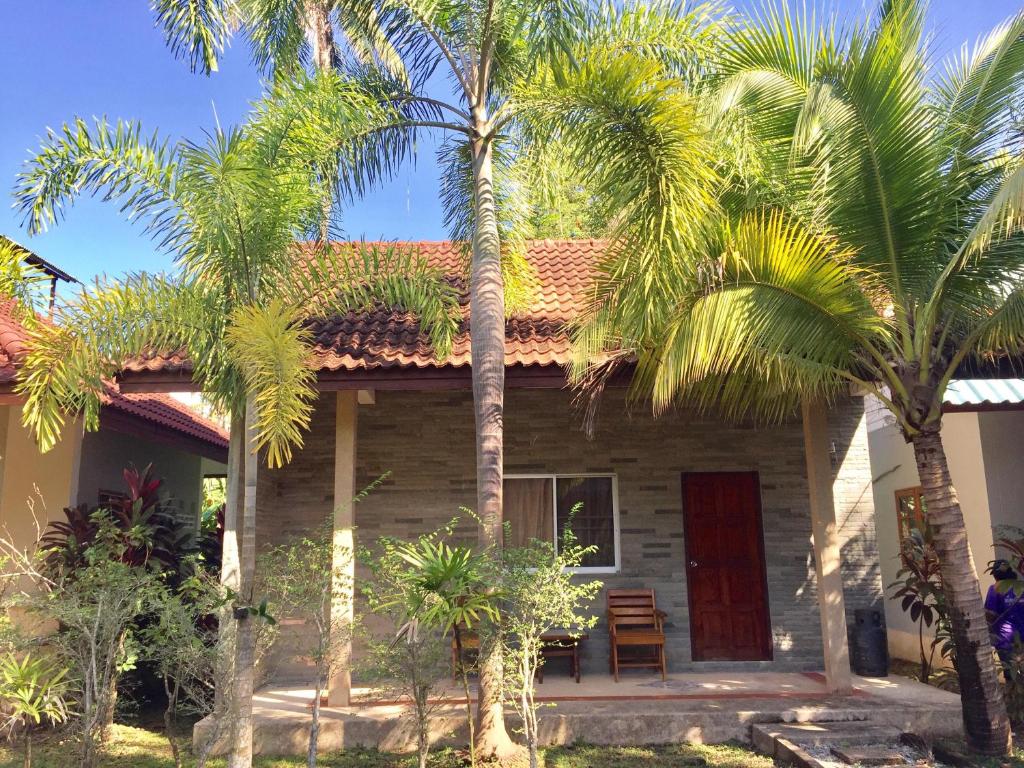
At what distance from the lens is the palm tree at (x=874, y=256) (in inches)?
230

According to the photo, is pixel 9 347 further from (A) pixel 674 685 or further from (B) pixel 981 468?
(B) pixel 981 468

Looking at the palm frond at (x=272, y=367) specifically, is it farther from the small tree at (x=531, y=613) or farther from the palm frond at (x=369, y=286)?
the small tree at (x=531, y=613)

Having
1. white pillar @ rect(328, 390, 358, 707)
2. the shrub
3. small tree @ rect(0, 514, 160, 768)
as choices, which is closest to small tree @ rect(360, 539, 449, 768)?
white pillar @ rect(328, 390, 358, 707)

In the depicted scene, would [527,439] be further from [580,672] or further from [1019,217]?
[1019,217]

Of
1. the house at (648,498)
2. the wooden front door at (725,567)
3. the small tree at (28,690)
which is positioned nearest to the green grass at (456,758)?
the small tree at (28,690)

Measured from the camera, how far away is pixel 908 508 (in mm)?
12086

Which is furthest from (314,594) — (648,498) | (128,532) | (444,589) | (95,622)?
(648,498)

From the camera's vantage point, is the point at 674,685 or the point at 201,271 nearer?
the point at 201,271

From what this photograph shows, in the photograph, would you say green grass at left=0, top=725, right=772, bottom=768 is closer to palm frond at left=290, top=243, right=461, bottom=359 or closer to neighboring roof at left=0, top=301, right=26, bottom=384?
neighboring roof at left=0, top=301, right=26, bottom=384

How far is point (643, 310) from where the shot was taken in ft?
19.0

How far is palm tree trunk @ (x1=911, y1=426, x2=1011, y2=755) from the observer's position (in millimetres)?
5949

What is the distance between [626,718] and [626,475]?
3.11m

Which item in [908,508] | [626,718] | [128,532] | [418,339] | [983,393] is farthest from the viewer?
[908,508]

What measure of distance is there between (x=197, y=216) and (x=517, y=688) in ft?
13.4
